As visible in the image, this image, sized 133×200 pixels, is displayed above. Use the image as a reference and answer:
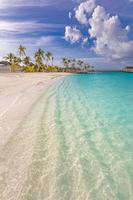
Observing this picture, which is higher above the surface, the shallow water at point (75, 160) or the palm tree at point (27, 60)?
the palm tree at point (27, 60)

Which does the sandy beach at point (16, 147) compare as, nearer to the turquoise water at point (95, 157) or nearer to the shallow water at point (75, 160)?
the shallow water at point (75, 160)

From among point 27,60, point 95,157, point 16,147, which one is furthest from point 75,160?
point 27,60

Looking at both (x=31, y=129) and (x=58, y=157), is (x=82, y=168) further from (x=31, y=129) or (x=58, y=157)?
(x=31, y=129)

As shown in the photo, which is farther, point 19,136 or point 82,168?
point 19,136

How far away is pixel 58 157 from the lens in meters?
7.28

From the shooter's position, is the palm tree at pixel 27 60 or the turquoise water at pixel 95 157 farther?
the palm tree at pixel 27 60

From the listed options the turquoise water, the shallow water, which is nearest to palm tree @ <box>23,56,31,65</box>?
the turquoise water

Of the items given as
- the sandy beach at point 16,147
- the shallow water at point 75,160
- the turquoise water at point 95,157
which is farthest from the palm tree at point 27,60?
the shallow water at point 75,160

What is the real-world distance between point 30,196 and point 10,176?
109 centimetres

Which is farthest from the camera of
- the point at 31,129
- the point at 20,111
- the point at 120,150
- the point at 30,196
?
the point at 20,111

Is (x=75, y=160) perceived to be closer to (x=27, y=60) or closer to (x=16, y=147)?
(x=16, y=147)

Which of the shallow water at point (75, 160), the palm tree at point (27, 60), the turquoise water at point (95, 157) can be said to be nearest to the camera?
the shallow water at point (75, 160)

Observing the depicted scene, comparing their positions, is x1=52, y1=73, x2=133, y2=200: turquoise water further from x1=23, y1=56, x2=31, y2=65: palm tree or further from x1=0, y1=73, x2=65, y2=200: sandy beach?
x1=23, y1=56, x2=31, y2=65: palm tree

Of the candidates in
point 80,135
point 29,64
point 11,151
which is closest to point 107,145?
point 80,135
